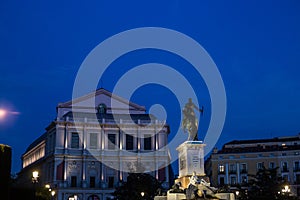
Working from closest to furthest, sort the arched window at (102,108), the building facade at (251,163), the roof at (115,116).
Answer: the building facade at (251,163)
the roof at (115,116)
the arched window at (102,108)

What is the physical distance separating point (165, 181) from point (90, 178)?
11999mm

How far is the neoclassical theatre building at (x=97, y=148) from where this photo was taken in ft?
224

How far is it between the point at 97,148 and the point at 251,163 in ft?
80.4

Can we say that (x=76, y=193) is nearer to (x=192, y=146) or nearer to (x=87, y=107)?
(x=87, y=107)

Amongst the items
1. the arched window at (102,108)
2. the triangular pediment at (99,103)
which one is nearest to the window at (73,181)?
the triangular pediment at (99,103)

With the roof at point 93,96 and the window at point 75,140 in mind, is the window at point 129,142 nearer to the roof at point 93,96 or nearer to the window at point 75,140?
the roof at point 93,96

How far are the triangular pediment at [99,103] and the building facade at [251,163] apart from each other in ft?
59.9

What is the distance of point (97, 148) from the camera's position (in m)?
70.9


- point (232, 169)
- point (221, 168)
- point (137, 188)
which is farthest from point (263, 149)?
point (137, 188)

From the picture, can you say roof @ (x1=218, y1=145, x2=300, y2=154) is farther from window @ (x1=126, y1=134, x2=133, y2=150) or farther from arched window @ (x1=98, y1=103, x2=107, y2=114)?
arched window @ (x1=98, y1=103, x2=107, y2=114)

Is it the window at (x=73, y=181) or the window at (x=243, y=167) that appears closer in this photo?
the window at (x=243, y=167)

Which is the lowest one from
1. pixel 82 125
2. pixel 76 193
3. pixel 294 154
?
pixel 76 193

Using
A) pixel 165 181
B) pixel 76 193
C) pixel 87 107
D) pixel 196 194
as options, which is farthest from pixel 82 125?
pixel 196 194

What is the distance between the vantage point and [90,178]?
69.6 metres
